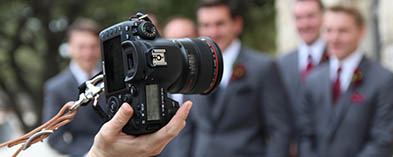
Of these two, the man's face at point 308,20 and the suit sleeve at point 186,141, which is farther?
the man's face at point 308,20

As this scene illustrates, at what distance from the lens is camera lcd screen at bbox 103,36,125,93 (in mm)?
2098

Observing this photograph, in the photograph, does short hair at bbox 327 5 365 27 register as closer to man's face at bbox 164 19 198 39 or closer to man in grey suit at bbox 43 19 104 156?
man's face at bbox 164 19 198 39

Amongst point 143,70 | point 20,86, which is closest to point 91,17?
point 20,86

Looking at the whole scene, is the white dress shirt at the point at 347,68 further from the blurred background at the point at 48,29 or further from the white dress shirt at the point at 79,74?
the blurred background at the point at 48,29

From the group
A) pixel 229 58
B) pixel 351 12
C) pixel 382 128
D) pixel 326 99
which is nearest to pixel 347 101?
pixel 326 99

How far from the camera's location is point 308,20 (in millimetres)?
4457

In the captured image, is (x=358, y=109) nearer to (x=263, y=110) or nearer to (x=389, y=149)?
(x=389, y=149)

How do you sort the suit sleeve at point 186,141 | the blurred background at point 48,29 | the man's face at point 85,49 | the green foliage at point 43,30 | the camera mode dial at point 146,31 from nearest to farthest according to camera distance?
the camera mode dial at point 146,31 < the suit sleeve at point 186,141 < the man's face at point 85,49 < the blurred background at point 48,29 < the green foliage at point 43,30

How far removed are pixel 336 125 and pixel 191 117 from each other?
3.23ft

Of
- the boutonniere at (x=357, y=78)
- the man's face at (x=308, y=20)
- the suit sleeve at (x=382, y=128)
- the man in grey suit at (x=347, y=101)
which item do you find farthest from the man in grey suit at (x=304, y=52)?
the suit sleeve at (x=382, y=128)

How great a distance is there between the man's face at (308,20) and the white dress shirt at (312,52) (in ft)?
0.13

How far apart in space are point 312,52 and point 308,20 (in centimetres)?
27

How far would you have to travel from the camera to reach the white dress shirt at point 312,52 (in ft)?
14.3

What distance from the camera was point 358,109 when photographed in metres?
3.49
